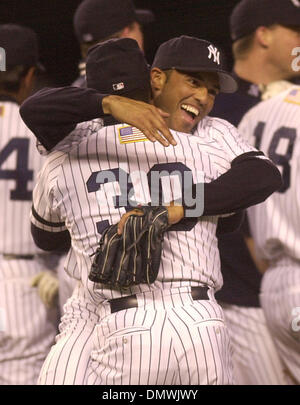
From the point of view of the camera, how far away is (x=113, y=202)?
6.88 feet

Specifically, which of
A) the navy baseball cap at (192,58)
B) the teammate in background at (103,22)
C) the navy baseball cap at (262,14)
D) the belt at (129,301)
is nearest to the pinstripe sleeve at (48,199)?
the belt at (129,301)

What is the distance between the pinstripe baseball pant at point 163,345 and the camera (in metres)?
1.98

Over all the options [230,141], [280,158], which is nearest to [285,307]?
[280,158]

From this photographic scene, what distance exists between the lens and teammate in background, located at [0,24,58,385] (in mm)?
3008

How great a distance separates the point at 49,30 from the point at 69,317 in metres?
1.26

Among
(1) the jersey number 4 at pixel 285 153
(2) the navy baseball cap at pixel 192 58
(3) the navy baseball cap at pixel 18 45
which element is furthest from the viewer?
(3) the navy baseball cap at pixel 18 45

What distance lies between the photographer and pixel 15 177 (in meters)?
3.08

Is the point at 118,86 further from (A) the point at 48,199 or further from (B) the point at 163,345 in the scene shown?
(B) the point at 163,345

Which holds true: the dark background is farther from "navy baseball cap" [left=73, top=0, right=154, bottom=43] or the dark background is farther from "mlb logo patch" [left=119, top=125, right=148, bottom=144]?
"mlb logo patch" [left=119, top=125, right=148, bottom=144]

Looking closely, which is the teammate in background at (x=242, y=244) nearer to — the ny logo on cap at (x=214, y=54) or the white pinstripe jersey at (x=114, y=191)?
the ny logo on cap at (x=214, y=54)

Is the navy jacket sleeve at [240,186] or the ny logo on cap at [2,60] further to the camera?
the ny logo on cap at [2,60]

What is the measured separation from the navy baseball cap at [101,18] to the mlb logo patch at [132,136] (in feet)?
2.97

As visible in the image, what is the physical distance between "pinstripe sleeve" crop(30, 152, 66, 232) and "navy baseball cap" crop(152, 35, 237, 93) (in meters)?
0.37

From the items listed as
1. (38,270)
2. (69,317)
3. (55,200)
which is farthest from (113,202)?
(38,270)
